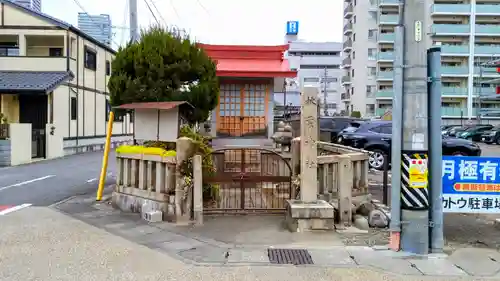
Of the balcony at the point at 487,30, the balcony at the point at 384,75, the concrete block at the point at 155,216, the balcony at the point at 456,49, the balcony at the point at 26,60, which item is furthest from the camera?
the balcony at the point at 384,75

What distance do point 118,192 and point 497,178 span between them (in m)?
6.78

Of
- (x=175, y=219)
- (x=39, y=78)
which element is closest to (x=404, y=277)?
(x=175, y=219)

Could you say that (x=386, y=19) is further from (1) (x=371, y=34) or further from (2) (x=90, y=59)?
(2) (x=90, y=59)

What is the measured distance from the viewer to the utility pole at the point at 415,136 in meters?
6.21

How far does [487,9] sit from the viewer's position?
52.8 meters

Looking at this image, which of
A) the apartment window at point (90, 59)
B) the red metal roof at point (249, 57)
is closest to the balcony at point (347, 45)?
the apartment window at point (90, 59)

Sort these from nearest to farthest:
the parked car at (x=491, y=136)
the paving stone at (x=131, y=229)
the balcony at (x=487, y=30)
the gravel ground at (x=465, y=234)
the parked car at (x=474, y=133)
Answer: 1. the gravel ground at (x=465, y=234)
2. the paving stone at (x=131, y=229)
3. the parked car at (x=491, y=136)
4. the parked car at (x=474, y=133)
5. the balcony at (x=487, y=30)

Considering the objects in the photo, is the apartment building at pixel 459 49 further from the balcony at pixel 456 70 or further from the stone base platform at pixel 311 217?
the stone base platform at pixel 311 217

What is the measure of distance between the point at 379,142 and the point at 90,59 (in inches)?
723

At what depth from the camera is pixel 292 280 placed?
17.2 ft

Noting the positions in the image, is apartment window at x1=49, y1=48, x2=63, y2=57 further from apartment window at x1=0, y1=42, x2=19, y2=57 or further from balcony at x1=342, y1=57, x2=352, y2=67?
balcony at x1=342, y1=57, x2=352, y2=67

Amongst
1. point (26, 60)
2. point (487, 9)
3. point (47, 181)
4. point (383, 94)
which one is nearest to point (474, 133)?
point (383, 94)

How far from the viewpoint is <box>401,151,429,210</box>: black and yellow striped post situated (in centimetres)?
621

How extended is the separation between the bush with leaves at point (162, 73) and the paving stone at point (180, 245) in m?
4.25
